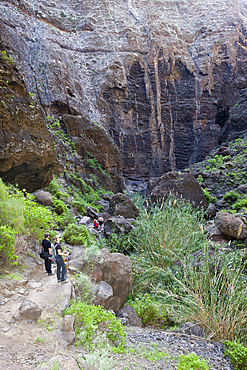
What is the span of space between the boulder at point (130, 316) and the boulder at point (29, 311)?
6.46 ft

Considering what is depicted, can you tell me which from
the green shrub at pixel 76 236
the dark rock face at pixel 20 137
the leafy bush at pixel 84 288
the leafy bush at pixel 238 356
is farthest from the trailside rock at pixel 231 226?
→ the dark rock face at pixel 20 137

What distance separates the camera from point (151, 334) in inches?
148

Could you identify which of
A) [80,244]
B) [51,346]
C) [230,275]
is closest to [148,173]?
[80,244]

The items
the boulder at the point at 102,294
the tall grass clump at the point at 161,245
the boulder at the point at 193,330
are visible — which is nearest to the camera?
the boulder at the point at 193,330

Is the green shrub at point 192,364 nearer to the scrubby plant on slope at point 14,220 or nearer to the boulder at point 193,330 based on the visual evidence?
the boulder at point 193,330

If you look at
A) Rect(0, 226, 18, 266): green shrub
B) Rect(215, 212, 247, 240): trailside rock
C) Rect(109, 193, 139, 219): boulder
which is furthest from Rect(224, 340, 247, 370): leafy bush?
Rect(109, 193, 139, 219): boulder

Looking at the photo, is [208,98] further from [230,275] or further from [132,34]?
[230,275]

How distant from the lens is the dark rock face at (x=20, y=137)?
5484 mm

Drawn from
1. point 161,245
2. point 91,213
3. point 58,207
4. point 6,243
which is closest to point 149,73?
point 91,213

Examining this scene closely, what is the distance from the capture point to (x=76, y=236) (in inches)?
245

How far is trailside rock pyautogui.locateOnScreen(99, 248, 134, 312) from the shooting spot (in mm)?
4637

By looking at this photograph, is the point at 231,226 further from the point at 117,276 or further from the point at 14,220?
the point at 14,220

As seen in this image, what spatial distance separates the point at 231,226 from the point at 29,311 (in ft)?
21.4

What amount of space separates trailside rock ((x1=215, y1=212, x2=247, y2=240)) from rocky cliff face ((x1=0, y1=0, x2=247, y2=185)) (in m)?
17.1
